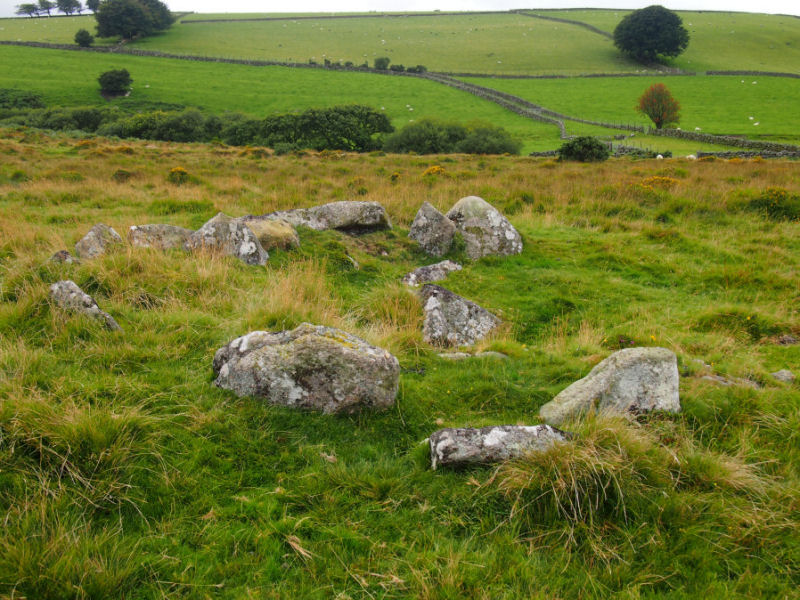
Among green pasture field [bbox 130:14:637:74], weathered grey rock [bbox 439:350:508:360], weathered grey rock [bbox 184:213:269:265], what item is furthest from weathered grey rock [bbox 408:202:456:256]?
green pasture field [bbox 130:14:637:74]

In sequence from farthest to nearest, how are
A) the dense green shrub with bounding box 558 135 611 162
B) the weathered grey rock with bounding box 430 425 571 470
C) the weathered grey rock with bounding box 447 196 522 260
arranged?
1. the dense green shrub with bounding box 558 135 611 162
2. the weathered grey rock with bounding box 447 196 522 260
3. the weathered grey rock with bounding box 430 425 571 470

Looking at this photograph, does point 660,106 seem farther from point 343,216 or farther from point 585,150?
point 343,216

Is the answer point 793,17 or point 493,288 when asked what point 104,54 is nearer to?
point 493,288

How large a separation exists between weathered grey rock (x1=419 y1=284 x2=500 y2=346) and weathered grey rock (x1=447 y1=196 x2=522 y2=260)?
4.22 m

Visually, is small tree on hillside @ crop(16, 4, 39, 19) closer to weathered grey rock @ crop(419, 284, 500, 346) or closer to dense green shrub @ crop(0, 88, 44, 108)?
dense green shrub @ crop(0, 88, 44, 108)

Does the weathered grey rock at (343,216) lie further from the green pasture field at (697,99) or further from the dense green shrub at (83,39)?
the dense green shrub at (83,39)

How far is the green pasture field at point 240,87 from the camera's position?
68.4 metres

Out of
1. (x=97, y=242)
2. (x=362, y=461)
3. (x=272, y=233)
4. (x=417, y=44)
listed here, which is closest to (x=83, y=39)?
(x=417, y=44)

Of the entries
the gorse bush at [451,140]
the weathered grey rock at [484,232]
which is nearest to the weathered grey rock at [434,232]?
the weathered grey rock at [484,232]

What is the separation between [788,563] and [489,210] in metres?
11.0

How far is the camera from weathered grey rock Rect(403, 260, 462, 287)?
35.5 ft

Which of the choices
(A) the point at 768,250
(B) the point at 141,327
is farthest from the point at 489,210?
(B) the point at 141,327

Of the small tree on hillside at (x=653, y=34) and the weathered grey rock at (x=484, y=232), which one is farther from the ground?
the small tree on hillside at (x=653, y=34)

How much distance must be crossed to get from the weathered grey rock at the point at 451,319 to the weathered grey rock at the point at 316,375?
9.35ft
